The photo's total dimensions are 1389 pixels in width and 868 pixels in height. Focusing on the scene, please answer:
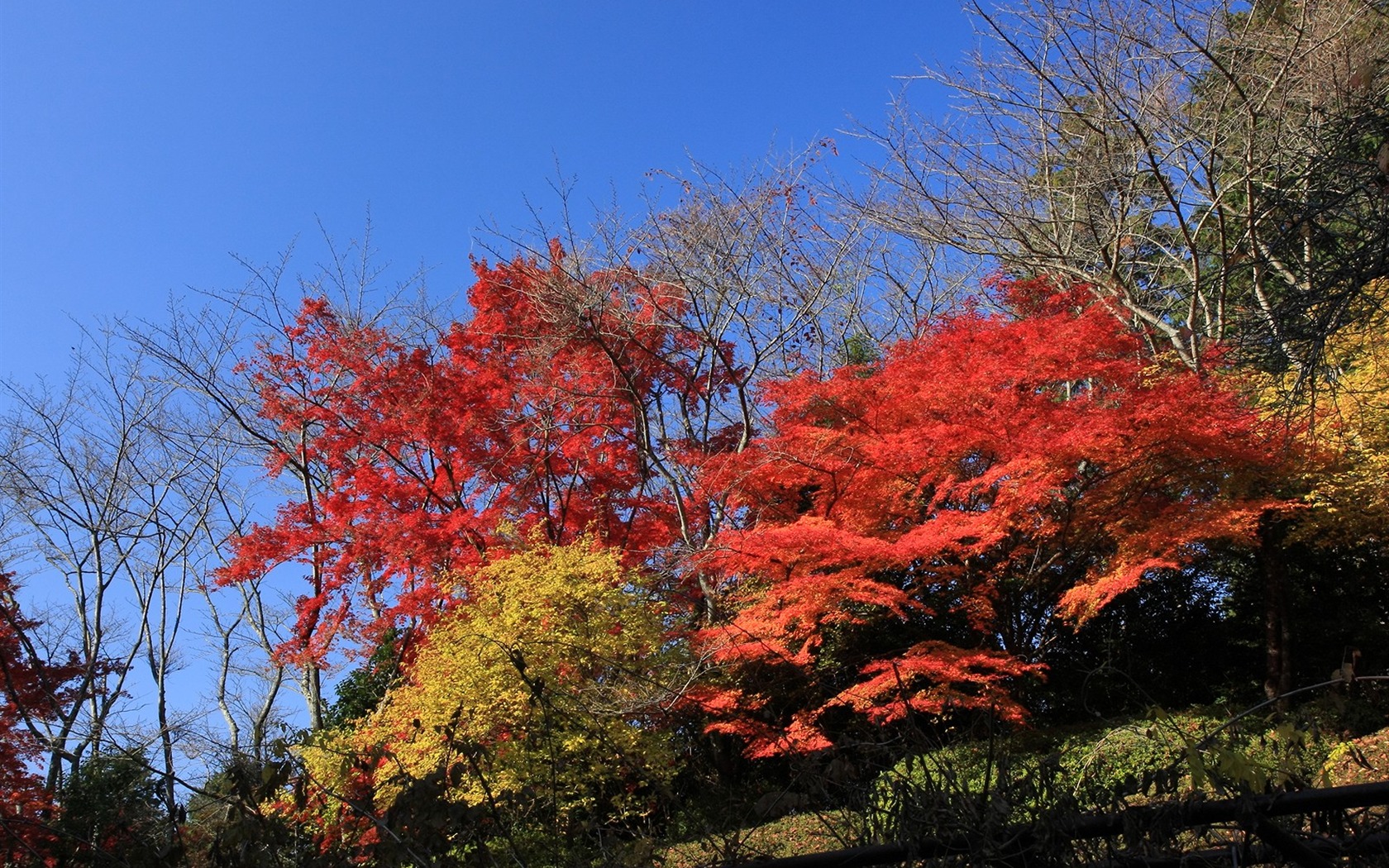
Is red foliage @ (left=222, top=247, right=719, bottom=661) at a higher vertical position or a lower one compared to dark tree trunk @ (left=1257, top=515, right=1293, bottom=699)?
higher

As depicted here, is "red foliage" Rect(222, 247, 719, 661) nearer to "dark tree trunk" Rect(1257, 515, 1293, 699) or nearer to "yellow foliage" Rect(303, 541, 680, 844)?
"yellow foliage" Rect(303, 541, 680, 844)

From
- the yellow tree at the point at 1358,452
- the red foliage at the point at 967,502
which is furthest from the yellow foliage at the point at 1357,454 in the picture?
the red foliage at the point at 967,502

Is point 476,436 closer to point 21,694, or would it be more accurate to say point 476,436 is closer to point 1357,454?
point 21,694

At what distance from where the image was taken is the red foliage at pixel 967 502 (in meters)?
10.7

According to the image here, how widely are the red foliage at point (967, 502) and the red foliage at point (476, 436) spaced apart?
8.35 ft

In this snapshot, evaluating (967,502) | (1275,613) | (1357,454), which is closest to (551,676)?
(967,502)

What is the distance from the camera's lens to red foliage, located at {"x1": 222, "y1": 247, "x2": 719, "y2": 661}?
550 inches

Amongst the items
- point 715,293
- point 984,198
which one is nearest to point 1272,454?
point 984,198

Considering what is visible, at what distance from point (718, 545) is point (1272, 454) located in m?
6.38

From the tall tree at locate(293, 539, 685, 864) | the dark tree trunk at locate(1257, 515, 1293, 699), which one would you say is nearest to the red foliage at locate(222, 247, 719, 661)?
the tall tree at locate(293, 539, 685, 864)

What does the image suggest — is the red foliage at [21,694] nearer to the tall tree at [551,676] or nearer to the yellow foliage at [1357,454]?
the tall tree at [551,676]

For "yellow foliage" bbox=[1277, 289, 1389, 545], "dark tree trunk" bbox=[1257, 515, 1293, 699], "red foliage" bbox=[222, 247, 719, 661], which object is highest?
"red foliage" bbox=[222, 247, 719, 661]

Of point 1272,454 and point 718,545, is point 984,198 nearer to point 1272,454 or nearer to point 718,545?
point 1272,454

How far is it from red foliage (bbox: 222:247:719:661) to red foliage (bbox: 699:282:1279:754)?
254 cm
